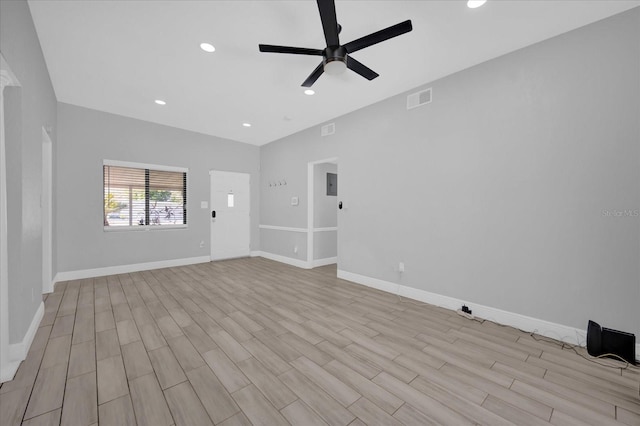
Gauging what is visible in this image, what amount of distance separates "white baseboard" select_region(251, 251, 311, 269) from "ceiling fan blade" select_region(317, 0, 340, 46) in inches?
164

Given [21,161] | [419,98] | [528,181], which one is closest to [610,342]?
[528,181]

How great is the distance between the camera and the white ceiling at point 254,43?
2.17 meters

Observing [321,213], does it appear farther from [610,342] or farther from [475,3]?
[610,342]

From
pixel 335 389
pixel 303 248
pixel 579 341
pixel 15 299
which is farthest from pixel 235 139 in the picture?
pixel 579 341

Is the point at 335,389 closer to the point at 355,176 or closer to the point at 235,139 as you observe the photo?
the point at 355,176

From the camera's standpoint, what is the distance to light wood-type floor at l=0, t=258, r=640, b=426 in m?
1.51

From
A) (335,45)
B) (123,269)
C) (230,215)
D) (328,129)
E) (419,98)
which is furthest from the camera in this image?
(230,215)

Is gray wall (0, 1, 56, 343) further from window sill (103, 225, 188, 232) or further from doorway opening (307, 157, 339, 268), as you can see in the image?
doorway opening (307, 157, 339, 268)

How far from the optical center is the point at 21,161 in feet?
6.77

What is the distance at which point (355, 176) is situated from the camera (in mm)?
4328

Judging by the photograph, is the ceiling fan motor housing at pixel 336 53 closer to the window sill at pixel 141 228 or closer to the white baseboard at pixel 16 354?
the white baseboard at pixel 16 354

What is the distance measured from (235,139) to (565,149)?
6.03 meters

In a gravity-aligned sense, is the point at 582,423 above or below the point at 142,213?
below

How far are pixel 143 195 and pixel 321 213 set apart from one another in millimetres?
3712
